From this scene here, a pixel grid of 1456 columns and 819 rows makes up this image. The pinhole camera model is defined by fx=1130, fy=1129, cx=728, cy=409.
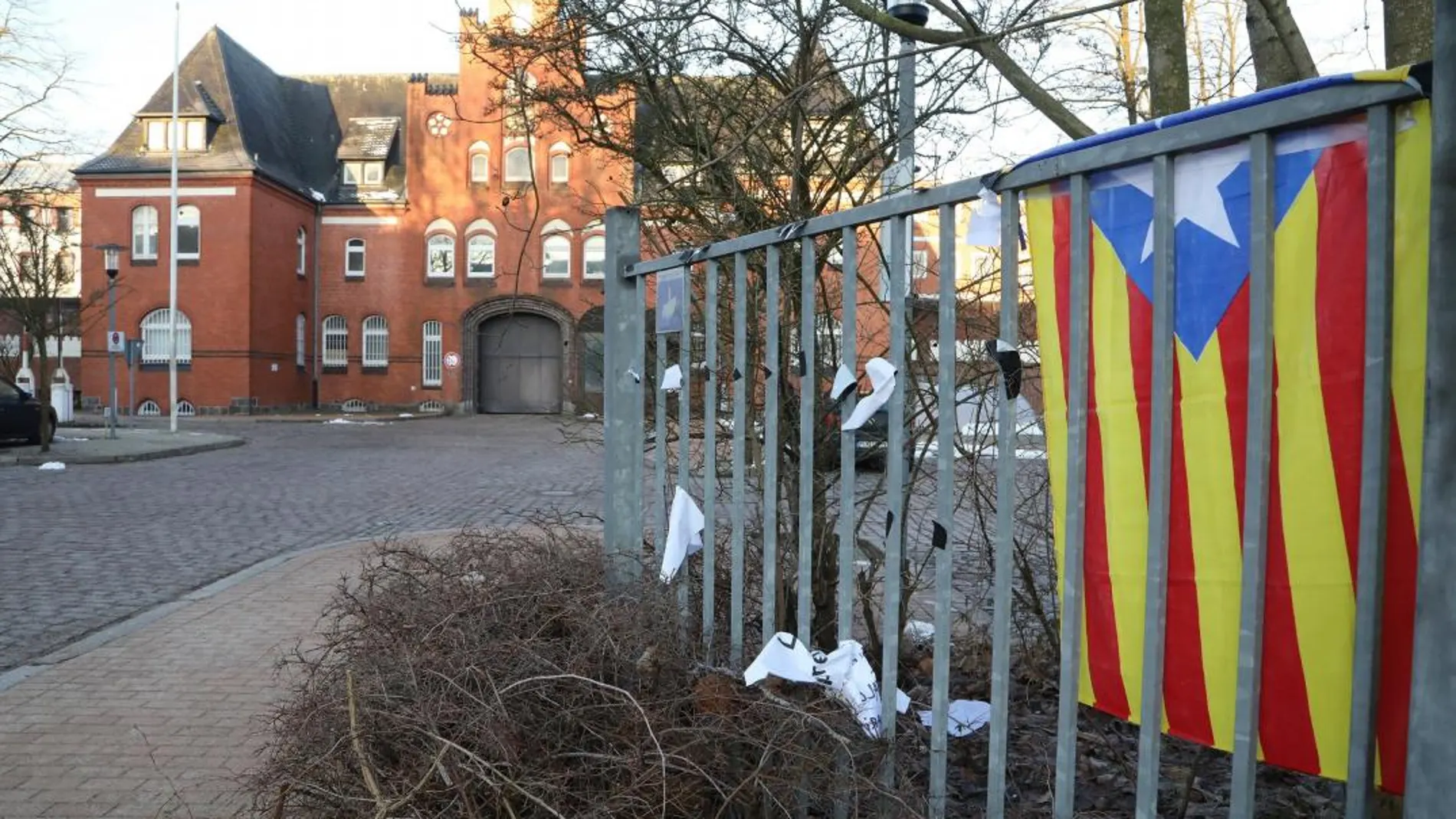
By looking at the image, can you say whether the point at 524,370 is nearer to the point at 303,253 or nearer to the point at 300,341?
the point at 300,341

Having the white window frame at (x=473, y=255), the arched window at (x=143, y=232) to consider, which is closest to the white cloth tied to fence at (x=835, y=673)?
the white window frame at (x=473, y=255)

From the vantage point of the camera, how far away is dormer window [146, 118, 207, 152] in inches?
1554

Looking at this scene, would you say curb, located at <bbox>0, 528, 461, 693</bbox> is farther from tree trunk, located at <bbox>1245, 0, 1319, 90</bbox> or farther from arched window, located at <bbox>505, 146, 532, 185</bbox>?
arched window, located at <bbox>505, 146, 532, 185</bbox>

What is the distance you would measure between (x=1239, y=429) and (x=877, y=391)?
37.4 inches

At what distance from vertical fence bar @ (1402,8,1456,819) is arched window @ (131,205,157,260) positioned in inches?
1730

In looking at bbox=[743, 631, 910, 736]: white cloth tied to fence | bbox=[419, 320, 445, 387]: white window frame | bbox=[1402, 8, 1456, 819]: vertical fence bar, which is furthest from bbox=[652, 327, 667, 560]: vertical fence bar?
bbox=[419, 320, 445, 387]: white window frame

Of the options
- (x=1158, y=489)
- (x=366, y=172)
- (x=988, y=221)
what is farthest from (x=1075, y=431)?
(x=366, y=172)

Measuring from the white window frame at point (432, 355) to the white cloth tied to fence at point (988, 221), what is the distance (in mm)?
42197

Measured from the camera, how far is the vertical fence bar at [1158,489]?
1800 mm

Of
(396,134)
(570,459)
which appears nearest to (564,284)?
(396,134)

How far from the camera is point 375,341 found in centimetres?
4378

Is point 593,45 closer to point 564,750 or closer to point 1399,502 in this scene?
point 564,750

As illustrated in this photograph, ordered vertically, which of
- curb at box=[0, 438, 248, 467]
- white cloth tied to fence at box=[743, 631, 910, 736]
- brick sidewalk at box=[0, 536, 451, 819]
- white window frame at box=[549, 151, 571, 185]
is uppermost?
white window frame at box=[549, 151, 571, 185]

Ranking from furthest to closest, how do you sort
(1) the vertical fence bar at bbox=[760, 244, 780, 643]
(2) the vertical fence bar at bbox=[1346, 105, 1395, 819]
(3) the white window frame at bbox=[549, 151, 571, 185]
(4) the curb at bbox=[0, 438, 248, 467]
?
(3) the white window frame at bbox=[549, 151, 571, 185], (4) the curb at bbox=[0, 438, 248, 467], (1) the vertical fence bar at bbox=[760, 244, 780, 643], (2) the vertical fence bar at bbox=[1346, 105, 1395, 819]
